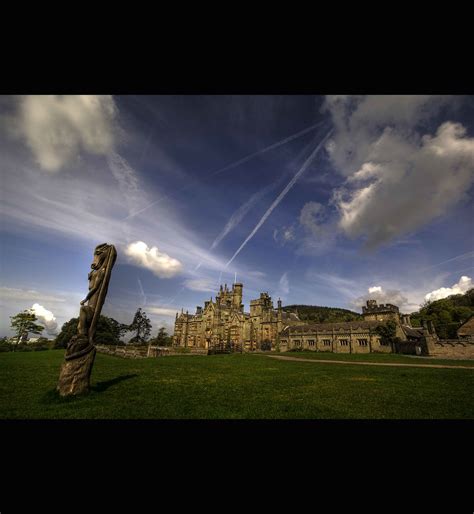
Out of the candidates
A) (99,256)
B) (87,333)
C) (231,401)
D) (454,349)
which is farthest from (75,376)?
(454,349)

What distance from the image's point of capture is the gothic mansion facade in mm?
49188

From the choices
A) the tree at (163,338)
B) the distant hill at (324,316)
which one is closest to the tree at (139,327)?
the tree at (163,338)

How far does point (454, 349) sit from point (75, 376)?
1762 inches

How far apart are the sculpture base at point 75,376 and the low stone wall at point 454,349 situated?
43655 mm

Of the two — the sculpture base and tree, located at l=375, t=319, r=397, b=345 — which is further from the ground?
tree, located at l=375, t=319, r=397, b=345

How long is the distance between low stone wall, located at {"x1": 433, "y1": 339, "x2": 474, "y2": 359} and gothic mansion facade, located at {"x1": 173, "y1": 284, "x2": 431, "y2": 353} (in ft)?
29.1

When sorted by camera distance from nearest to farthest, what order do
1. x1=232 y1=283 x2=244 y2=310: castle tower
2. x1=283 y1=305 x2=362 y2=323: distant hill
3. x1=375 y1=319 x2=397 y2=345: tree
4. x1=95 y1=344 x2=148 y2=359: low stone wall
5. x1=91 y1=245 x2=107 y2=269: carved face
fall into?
x1=91 y1=245 x2=107 y2=269: carved face
x1=95 y1=344 x2=148 y2=359: low stone wall
x1=375 y1=319 x2=397 y2=345: tree
x1=232 y1=283 x2=244 y2=310: castle tower
x1=283 y1=305 x2=362 y2=323: distant hill

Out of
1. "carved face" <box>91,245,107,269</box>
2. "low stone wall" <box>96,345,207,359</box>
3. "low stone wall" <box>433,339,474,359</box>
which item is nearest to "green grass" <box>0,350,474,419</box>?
"carved face" <box>91,245,107,269</box>

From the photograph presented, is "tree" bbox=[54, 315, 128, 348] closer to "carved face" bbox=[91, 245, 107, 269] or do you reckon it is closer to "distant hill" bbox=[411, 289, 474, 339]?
"carved face" bbox=[91, 245, 107, 269]

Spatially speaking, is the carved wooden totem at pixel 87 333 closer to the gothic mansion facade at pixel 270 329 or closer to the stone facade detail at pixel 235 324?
the gothic mansion facade at pixel 270 329

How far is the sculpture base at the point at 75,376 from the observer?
8391 mm

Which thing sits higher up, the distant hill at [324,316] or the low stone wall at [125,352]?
the distant hill at [324,316]
